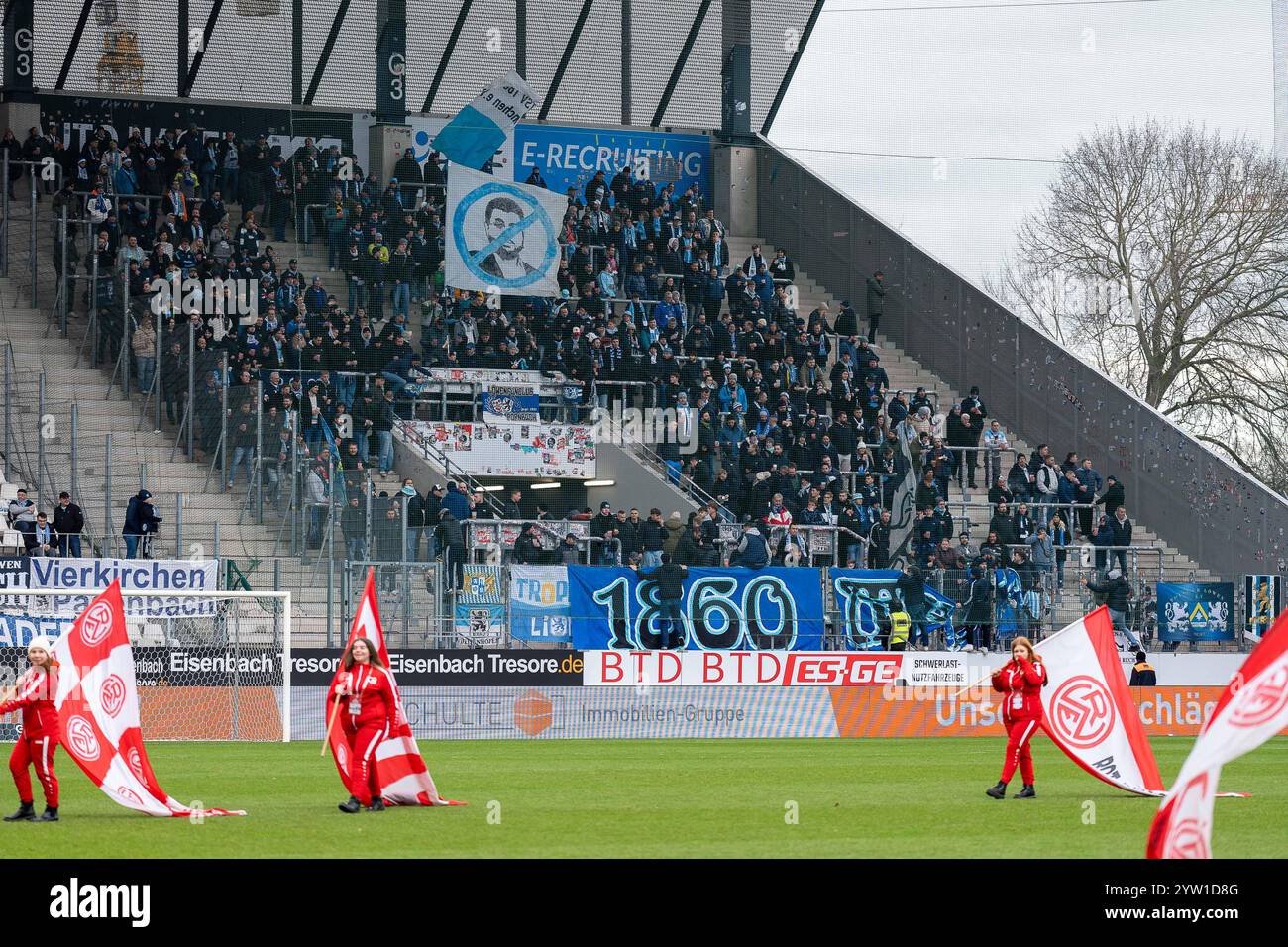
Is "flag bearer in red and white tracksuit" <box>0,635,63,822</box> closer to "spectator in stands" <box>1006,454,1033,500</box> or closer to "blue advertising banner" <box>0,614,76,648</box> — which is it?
"blue advertising banner" <box>0,614,76,648</box>

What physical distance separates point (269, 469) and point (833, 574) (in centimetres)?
930

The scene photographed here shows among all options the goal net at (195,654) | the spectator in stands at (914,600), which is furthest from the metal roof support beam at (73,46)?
the spectator in stands at (914,600)

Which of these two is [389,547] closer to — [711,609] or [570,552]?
[570,552]

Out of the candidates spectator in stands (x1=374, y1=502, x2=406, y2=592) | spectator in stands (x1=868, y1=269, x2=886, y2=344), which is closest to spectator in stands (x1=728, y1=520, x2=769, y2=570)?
spectator in stands (x1=374, y1=502, x2=406, y2=592)

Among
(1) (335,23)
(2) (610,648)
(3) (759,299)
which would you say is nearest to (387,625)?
(2) (610,648)

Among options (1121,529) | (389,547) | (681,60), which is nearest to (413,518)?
(389,547)

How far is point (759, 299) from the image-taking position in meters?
42.1

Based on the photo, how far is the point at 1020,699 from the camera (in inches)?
688

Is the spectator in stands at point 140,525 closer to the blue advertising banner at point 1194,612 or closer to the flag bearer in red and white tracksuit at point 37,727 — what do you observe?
the flag bearer in red and white tracksuit at point 37,727

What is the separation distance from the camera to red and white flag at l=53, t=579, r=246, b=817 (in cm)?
1557

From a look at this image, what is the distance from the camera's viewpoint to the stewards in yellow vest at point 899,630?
106 ft

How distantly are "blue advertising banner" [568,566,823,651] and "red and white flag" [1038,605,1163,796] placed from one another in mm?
12986

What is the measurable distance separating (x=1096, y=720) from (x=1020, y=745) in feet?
3.13
